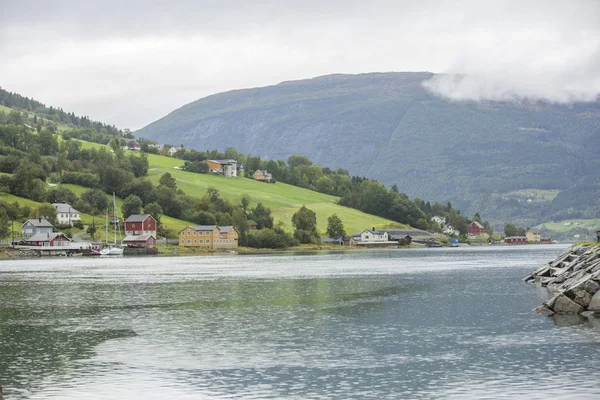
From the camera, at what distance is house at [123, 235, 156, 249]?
609 ft

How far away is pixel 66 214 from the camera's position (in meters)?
190

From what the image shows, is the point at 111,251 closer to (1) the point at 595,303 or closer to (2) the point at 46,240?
(2) the point at 46,240

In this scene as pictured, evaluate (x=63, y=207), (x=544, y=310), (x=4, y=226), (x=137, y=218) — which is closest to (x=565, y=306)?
(x=544, y=310)

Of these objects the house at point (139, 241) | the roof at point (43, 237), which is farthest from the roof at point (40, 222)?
the house at point (139, 241)

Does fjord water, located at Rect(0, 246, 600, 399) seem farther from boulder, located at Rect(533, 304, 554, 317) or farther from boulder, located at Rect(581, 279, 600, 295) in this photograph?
boulder, located at Rect(581, 279, 600, 295)

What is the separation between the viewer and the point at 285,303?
58.5 m

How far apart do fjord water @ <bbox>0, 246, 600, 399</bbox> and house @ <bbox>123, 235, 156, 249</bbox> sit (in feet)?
389

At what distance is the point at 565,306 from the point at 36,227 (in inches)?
A: 5843

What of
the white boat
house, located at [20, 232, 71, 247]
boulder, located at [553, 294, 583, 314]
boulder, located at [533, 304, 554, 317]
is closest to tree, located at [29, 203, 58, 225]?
house, located at [20, 232, 71, 247]

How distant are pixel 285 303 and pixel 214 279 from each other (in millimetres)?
31648

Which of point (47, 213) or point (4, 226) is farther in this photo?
point (47, 213)

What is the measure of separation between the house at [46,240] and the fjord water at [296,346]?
369ft

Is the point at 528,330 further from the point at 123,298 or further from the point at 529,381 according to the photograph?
the point at 123,298

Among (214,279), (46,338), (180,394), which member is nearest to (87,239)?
(214,279)
